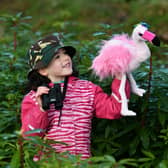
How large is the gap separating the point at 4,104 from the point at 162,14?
5.96 metres

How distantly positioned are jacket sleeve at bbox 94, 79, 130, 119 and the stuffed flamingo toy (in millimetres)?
30

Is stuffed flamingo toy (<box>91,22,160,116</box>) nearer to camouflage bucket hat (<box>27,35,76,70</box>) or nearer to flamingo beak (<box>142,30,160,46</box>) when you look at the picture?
flamingo beak (<box>142,30,160,46</box>)

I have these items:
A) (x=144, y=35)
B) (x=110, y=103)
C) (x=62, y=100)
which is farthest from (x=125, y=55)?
(x=62, y=100)

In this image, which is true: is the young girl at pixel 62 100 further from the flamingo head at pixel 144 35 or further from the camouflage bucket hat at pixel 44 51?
the flamingo head at pixel 144 35

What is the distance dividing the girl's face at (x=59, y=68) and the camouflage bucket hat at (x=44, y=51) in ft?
0.11

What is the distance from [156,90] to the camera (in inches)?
124

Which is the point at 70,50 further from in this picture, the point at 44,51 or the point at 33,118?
the point at 33,118

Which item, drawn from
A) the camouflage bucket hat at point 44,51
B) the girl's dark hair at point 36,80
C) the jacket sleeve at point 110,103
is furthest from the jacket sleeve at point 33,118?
the jacket sleeve at point 110,103

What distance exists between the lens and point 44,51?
2730 mm

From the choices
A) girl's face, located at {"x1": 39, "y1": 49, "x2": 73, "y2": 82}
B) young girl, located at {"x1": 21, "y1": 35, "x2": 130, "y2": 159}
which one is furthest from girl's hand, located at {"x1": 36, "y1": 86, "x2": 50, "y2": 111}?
girl's face, located at {"x1": 39, "y1": 49, "x2": 73, "y2": 82}

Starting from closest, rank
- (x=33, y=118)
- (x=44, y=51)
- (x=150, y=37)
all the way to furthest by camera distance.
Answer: (x=150, y=37)
(x=33, y=118)
(x=44, y=51)

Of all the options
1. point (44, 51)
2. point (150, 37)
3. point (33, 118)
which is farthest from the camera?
point (44, 51)

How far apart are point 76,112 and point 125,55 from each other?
0.48 m

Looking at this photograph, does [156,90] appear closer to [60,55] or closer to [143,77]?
[143,77]
